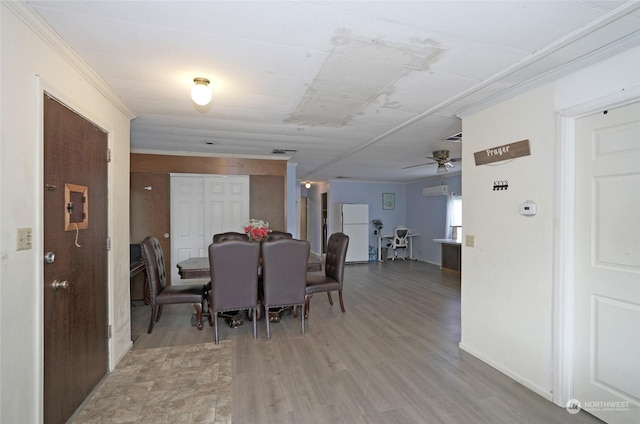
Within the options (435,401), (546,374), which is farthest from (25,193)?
(546,374)

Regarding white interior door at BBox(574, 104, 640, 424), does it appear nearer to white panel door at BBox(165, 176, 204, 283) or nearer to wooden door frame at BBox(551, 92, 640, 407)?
wooden door frame at BBox(551, 92, 640, 407)

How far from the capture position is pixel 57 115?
1748 millimetres

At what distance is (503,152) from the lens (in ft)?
7.95

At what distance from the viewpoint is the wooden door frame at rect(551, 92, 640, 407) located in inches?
79.0

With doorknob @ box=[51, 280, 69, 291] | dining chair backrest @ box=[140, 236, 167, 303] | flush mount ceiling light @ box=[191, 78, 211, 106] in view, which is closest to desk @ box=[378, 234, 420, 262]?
dining chair backrest @ box=[140, 236, 167, 303]

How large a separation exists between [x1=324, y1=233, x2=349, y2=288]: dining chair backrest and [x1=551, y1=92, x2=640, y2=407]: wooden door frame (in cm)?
227

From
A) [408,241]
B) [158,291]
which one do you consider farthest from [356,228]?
[158,291]

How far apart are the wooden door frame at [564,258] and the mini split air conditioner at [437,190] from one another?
18.0 ft

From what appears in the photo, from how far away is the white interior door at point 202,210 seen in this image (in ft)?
16.5

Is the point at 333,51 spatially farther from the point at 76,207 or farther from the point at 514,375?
the point at 514,375

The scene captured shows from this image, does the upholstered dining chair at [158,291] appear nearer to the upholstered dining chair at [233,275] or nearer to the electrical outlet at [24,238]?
the upholstered dining chair at [233,275]

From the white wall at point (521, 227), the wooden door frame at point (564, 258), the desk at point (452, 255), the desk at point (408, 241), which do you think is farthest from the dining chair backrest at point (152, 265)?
the desk at point (408, 241)

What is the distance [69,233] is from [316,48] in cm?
190

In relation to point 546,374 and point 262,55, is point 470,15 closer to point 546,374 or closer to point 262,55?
point 262,55
